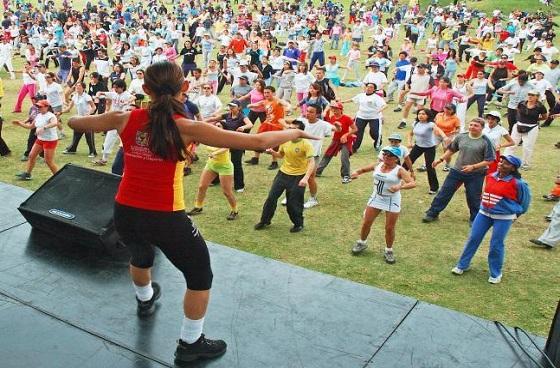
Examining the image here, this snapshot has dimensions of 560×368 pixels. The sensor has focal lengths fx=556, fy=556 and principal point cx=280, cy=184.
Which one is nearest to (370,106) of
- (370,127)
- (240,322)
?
(370,127)

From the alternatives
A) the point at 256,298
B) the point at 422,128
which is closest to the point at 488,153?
the point at 422,128

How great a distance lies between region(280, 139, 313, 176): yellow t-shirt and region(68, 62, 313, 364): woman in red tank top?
409 cm

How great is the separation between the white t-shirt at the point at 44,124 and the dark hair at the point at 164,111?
6745 mm

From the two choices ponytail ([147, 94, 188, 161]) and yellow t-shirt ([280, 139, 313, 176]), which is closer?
ponytail ([147, 94, 188, 161])

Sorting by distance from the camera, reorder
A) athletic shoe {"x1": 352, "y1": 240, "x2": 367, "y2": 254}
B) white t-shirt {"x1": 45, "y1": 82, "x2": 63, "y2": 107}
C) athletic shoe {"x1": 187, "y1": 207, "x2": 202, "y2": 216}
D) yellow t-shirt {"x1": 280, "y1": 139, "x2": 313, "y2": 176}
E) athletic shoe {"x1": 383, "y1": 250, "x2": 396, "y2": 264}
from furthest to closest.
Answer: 1. white t-shirt {"x1": 45, "y1": 82, "x2": 63, "y2": 107}
2. athletic shoe {"x1": 187, "y1": 207, "x2": 202, "y2": 216}
3. yellow t-shirt {"x1": 280, "y1": 139, "x2": 313, "y2": 176}
4. athletic shoe {"x1": 352, "y1": 240, "x2": 367, "y2": 254}
5. athletic shoe {"x1": 383, "y1": 250, "x2": 396, "y2": 264}

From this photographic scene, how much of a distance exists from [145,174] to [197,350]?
3.21 ft

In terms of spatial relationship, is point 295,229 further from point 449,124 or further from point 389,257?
point 449,124

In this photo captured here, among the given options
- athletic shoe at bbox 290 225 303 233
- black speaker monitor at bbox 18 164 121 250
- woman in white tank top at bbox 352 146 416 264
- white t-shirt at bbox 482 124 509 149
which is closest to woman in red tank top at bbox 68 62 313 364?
black speaker monitor at bbox 18 164 121 250

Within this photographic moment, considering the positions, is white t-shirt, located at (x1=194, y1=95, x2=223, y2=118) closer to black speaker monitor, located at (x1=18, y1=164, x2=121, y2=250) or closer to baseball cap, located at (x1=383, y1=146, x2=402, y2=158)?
baseball cap, located at (x1=383, y1=146, x2=402, y2=158)

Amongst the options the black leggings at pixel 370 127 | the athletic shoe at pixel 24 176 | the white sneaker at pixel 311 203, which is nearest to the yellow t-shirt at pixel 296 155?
the white sneaker at pixel 311 203

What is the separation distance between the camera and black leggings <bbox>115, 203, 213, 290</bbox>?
280cm

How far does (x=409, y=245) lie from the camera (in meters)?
7.08

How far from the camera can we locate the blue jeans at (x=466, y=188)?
7449 mm

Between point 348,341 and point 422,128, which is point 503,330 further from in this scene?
point 422,128
